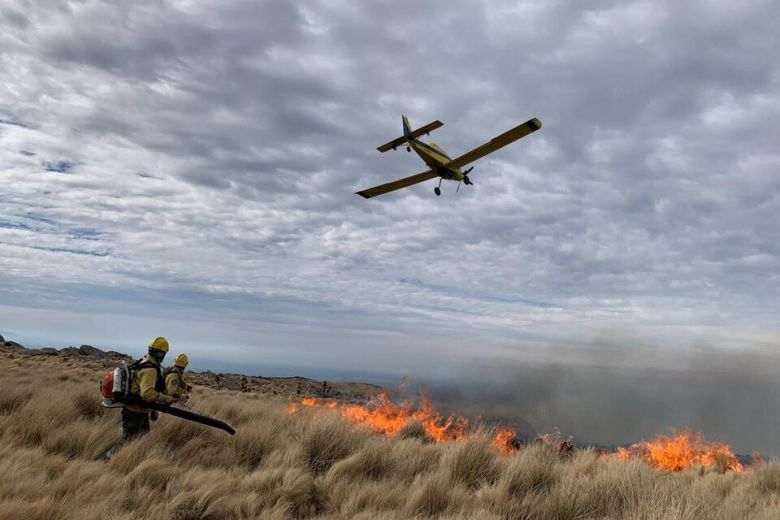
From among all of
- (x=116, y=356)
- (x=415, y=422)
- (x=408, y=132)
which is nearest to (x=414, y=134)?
(x=408, y=132)

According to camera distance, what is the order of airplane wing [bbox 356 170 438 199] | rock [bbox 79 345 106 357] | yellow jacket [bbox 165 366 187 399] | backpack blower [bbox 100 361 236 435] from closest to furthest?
1. backpack blower [bbox 100 361 236 435]
2. yellow jacket [bbox 165 366 187 399]
3. airplane wing [bbox 356 170 438 199]
4. rock [bbox 79 345 106 357]

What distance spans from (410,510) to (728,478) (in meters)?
6.87

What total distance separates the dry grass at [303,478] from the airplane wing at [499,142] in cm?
1102

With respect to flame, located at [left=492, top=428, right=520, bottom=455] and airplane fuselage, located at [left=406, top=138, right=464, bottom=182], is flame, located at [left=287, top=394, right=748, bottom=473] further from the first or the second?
airplane fuselage, located at [left=406, top=138, right=464, bottom=182]

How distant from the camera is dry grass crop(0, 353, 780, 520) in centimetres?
529

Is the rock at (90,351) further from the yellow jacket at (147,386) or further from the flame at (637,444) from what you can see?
the yellow jacket at (147,386)

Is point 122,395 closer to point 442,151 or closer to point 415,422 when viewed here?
point 415,422

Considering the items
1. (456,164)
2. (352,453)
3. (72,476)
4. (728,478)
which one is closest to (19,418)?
(72,476)

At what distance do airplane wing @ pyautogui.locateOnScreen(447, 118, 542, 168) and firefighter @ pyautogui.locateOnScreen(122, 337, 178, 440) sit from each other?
13518 mm

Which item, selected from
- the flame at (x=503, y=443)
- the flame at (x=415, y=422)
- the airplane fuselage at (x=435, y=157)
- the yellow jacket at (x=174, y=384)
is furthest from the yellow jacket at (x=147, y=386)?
the airplane fuselage at (x=435, y=157)

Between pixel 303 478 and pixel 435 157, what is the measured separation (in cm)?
1494

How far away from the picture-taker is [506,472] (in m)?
7.54

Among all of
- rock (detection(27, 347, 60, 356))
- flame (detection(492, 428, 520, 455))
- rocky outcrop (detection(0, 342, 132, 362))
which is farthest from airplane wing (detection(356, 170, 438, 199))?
rock (detection(27, 347, 60, 356))

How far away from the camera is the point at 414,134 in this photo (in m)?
20.0
